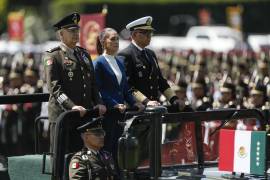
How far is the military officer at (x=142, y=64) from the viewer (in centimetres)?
885

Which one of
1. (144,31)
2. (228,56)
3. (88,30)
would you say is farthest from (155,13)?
(144,31)

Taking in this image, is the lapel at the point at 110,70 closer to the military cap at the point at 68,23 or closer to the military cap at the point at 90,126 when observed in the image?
the military cap at the point at 68,23

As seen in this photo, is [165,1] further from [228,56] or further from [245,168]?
[245,168]

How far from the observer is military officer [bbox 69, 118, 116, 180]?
6.84 meters

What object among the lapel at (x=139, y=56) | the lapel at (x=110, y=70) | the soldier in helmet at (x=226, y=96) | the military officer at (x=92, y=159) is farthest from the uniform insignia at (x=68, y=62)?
the soldier in helmet at (x=226, y=96)

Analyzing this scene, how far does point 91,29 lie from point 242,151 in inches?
371

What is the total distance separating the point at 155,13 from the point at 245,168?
143 feet

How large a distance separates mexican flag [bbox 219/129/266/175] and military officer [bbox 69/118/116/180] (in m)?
0.73

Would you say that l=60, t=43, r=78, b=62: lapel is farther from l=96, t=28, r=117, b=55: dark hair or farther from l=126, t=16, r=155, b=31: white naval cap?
l=126, t=16, r=155, b=31: white naval cap

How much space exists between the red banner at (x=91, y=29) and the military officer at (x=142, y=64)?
6.65 meters

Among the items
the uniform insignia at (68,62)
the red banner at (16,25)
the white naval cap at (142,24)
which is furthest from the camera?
the red banner at (16,25)

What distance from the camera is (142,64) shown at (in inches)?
356

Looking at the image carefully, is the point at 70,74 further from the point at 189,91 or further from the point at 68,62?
the point at 189,91

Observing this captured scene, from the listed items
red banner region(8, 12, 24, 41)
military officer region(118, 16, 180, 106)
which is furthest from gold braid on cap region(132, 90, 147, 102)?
red banner region(8, 12, 24, 41)
